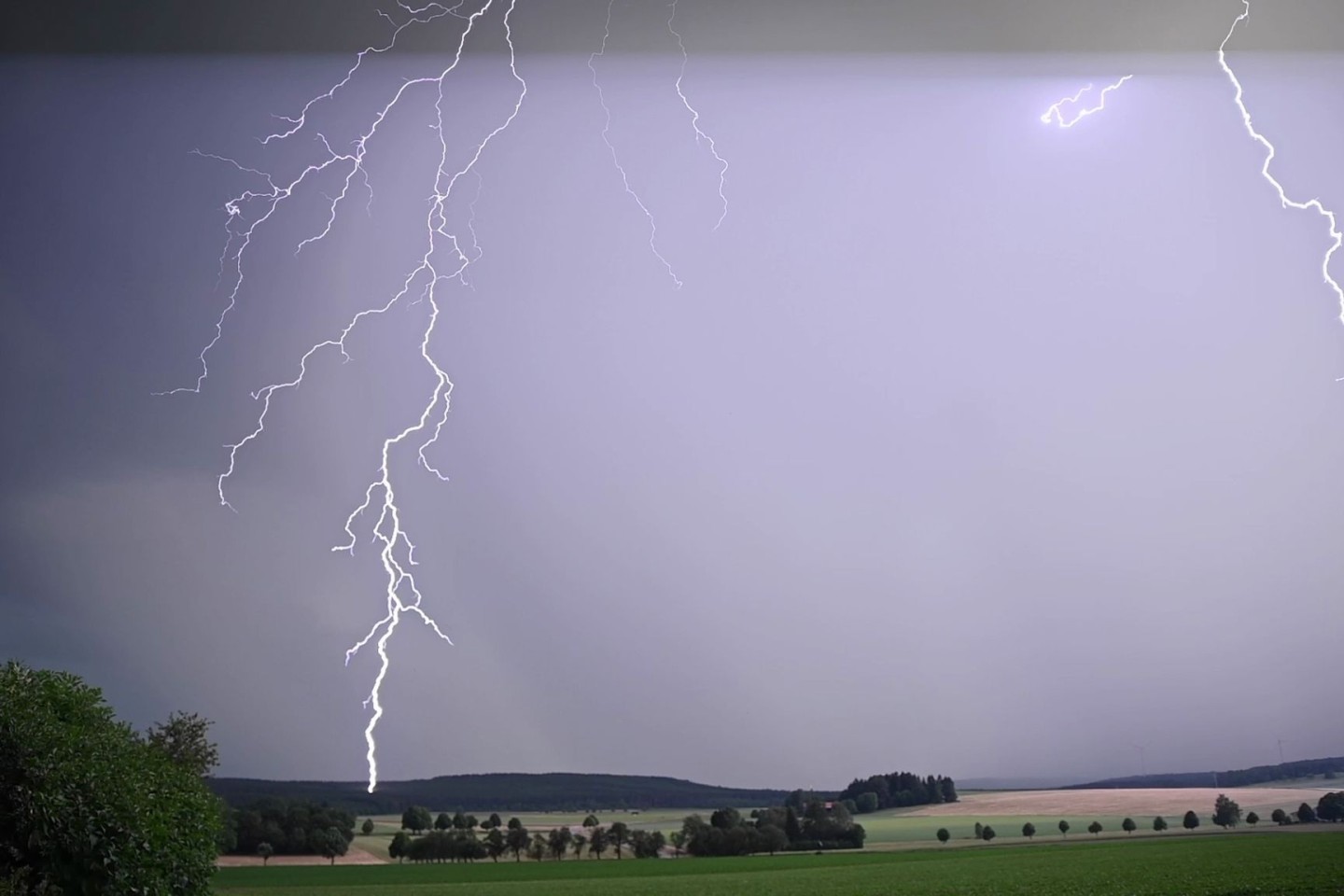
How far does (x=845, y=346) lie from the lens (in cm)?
748

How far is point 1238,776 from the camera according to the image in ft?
23.2

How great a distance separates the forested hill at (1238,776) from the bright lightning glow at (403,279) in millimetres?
5455

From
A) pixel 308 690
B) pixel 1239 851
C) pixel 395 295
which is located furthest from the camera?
pixel 395 295

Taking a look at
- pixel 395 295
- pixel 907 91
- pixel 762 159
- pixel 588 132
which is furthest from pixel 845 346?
pixel 395 295

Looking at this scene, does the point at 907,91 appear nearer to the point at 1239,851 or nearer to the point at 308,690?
the point at 1239,851

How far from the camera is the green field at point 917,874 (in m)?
6.07

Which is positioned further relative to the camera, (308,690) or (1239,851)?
(308,690)

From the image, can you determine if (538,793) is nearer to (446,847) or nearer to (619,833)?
(619,833)

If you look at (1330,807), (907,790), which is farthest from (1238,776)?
(907,790)

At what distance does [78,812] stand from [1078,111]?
8285 mm

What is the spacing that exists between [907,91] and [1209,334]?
10.3 ft

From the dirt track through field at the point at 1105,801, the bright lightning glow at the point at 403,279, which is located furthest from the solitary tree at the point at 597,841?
the dirt track through field at the point at 1105,801

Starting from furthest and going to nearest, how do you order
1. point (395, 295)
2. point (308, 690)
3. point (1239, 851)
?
point (395, 295) → point (308, 690) → point (1239, 851)

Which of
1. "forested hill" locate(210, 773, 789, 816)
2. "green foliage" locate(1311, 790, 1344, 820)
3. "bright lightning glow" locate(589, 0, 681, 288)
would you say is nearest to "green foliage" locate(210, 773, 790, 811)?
"forested hill" locate(210, 773, 789, 816)
